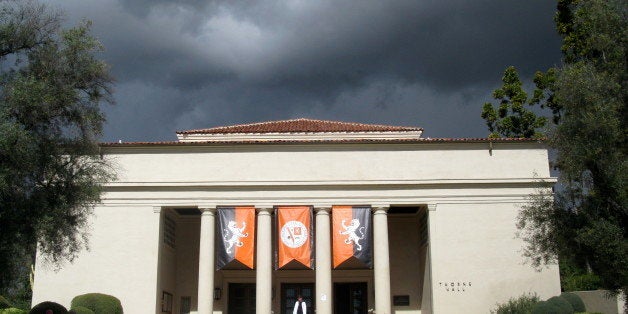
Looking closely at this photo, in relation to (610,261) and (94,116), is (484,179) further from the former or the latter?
(94,116)

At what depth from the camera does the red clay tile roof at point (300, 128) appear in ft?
110

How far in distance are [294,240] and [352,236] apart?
2192 millimetres

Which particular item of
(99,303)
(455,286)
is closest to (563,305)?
(455,286)

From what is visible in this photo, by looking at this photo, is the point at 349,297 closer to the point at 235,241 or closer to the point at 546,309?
the point at 235,241

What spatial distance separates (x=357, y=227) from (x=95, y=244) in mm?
9990

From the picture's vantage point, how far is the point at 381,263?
26.5m

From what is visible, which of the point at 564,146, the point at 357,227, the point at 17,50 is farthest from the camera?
the point at 357,227

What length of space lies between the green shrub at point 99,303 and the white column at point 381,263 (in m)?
9.41

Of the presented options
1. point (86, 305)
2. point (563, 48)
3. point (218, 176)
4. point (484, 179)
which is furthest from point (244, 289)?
point (563, 48)

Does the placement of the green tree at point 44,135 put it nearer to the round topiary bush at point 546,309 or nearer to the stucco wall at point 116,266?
the stucco wall at point 116,266

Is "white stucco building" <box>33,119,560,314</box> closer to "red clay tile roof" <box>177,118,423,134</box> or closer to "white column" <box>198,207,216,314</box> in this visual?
"white column" <box>198,207,216,314</box>

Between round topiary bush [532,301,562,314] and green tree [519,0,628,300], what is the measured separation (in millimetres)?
3655

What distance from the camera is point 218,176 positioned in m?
27.7

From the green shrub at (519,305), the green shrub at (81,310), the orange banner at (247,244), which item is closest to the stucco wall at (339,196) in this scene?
the green shrub at (519,305)
